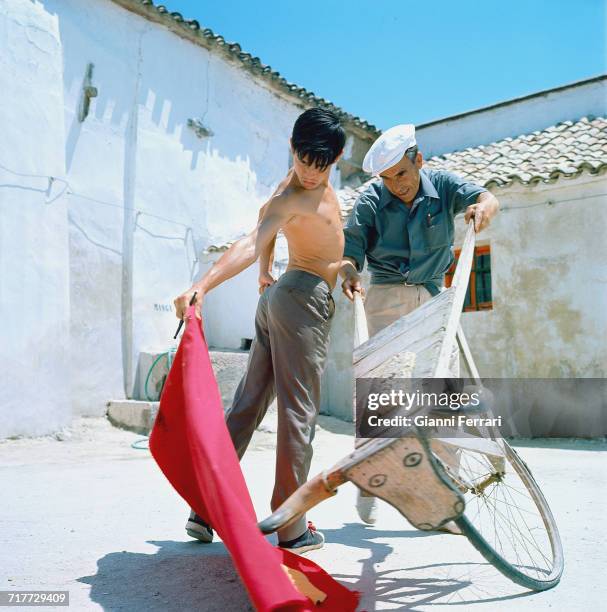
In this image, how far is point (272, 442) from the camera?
7375 mm

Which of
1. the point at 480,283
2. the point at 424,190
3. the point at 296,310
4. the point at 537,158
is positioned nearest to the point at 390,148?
the point at 424,190

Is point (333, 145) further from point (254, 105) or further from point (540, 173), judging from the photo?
point (254, 105)

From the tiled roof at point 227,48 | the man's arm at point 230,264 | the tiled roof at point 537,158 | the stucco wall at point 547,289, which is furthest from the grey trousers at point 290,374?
the tiled roof at point 227,48

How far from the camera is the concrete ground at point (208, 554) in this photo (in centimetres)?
211

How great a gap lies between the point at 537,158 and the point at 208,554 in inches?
334

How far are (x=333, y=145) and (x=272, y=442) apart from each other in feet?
17.3

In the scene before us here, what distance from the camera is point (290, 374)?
8.71 feet

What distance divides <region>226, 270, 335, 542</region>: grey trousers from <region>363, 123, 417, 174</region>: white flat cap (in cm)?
59

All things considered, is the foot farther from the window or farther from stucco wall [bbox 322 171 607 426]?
the window

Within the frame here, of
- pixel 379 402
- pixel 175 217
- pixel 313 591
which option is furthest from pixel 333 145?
pixel 175 217

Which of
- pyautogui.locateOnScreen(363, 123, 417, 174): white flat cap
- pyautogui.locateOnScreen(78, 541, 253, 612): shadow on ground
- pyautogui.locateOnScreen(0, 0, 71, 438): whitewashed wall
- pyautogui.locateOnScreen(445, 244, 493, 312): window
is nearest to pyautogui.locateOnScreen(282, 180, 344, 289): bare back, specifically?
pyautogui.locateOnScreen(363, 123, 417, 174): white flat cap

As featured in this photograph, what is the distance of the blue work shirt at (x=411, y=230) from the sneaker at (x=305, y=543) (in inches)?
48.6

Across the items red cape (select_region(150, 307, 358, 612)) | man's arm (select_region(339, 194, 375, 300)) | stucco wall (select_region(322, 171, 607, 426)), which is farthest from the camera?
stucco wall (select_region(322, 171, 607, 426))

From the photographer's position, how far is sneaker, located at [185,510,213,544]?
2.71 meters
